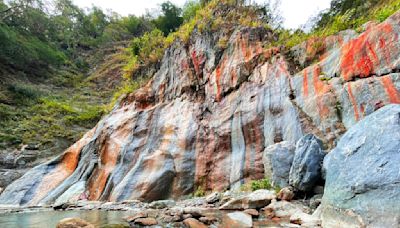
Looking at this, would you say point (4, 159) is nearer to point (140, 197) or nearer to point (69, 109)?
point (69, 109)

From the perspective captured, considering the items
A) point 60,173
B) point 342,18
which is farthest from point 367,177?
point 60,173

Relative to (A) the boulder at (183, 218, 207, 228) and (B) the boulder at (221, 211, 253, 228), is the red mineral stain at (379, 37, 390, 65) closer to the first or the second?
(B) the boulder at (221, 211, 253, 228)

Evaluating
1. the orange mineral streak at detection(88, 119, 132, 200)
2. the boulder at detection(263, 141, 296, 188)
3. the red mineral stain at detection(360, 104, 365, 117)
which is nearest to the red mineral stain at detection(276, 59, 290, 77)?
the red mineral stain at detection(360, 104, 365, 117)

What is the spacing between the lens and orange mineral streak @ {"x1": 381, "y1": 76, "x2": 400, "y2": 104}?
21.5 ft

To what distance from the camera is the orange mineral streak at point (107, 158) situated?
11.7m

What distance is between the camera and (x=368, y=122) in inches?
195

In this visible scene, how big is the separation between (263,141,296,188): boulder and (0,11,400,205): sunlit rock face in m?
0.99

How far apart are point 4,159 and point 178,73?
9886 mm

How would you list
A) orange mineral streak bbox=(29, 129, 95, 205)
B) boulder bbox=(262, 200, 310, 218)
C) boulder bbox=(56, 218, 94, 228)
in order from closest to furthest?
1. boulder bbox=(56, 218, 94, 228)
2. boulder bbox=(262, 200, 310, 218)
3. orange mineral streak bbox=(29, 129, 95, 205)

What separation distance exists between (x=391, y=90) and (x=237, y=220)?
4.26 m

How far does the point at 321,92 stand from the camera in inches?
325

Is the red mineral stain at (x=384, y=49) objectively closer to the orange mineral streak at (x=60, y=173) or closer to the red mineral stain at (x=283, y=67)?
the red mineral stain at (x=283, y=67)

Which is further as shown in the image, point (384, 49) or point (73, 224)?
point (384, 49)

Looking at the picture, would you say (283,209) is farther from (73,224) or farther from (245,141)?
(245,141)
